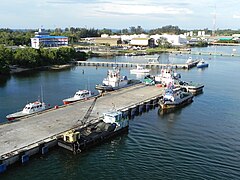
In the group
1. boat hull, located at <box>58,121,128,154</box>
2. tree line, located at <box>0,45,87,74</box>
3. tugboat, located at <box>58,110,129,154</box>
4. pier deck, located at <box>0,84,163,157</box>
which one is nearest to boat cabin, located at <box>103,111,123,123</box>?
tugboat, located at <box>58,110,129,154</box>

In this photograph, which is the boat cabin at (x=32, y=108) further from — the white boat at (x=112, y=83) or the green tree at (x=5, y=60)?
the green tree at (x=5, y=60)

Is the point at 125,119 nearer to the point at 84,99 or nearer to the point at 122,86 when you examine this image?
the point at 84,99

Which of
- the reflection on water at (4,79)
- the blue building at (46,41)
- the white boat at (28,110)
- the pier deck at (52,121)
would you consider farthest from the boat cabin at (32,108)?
the blue building at (46,41)

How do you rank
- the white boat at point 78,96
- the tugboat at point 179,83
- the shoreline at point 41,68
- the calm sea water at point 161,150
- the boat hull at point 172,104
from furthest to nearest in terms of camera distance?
the shoreline at point 41,68 < the tugboat at point 179,83 < the white boat at point 78,96 < the boat hull at point 172,104 < the calm sea water at point 161,150

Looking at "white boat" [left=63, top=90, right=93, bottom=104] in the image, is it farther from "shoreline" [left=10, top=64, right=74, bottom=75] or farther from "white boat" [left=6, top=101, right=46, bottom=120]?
"shoreline" [left=10, top=64, right=74, bottom=75]

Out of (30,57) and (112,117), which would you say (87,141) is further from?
(30,57)
